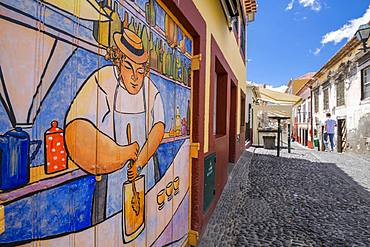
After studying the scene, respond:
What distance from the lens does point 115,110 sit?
1342 mm

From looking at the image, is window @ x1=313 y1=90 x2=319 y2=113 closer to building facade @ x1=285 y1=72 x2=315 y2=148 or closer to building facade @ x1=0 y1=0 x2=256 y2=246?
building facade @ x1=285 y1=72 x2=315 y2=148

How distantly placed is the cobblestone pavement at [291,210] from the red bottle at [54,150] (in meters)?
2.45

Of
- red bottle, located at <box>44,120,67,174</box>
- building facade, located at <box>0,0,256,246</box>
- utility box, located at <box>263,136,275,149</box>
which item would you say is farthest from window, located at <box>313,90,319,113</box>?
red bottle, located at <box>44,120,67,174</box>

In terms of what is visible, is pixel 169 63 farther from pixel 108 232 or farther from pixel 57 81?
pixel 108 232

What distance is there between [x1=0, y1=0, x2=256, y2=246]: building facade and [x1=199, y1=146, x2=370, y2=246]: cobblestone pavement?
1239mm

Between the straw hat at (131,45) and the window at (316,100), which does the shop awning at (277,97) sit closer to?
the window at (316,100)

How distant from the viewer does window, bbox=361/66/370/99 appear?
1068cm

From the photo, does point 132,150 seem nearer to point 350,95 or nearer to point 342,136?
point 350,95

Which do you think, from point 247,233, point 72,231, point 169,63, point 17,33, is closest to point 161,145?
point 169,63

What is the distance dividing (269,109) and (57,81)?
53.2 ft

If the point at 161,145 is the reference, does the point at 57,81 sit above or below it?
above

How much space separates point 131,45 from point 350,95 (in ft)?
45.6

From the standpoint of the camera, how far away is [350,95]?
40.4 ft

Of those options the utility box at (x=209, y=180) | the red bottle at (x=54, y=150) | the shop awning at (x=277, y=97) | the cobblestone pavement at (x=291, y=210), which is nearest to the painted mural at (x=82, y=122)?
the red bottle at (x=54, y=150)
